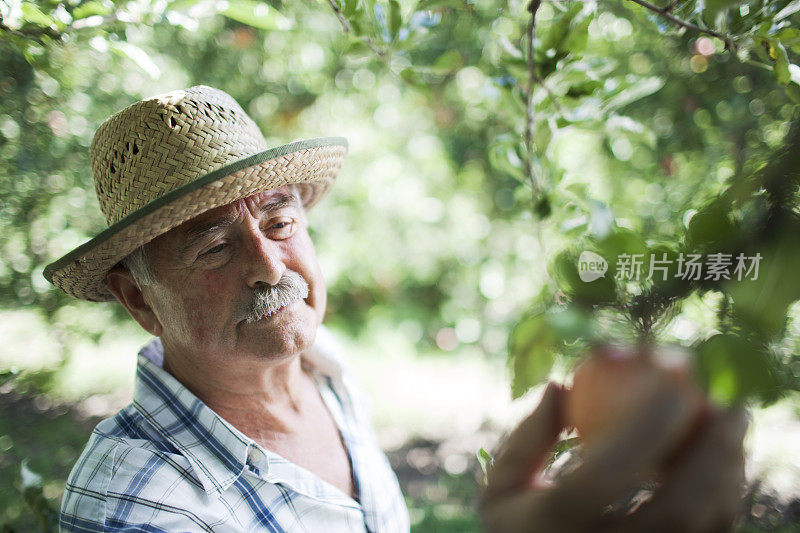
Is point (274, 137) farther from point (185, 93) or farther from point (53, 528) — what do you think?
point (53, 528)

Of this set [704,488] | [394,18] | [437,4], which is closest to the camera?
[704,488]

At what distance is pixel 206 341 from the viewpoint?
4.78ft

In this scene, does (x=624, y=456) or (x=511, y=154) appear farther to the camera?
(x=511, y=154)

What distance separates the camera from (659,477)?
0.42 metres

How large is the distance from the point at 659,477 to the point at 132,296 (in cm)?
162

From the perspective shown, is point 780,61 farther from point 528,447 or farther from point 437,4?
point 528,447

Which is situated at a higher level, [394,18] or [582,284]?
[394,18]

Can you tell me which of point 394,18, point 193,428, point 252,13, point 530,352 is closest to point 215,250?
point 193,428

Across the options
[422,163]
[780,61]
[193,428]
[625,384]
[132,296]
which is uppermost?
[780,61]

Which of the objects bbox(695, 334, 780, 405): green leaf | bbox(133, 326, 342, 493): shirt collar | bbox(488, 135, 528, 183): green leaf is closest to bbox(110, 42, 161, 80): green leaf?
bbox(133, 326, 342, 493): shirt collar

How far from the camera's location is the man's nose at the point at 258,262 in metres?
1.44

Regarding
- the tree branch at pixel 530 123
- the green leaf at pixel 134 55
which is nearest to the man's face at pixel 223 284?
the green leaf at pixel 134 55

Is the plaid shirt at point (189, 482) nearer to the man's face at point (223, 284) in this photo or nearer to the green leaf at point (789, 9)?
the man's face at point (223, 284)

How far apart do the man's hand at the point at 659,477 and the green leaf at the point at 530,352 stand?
104 millimetres
